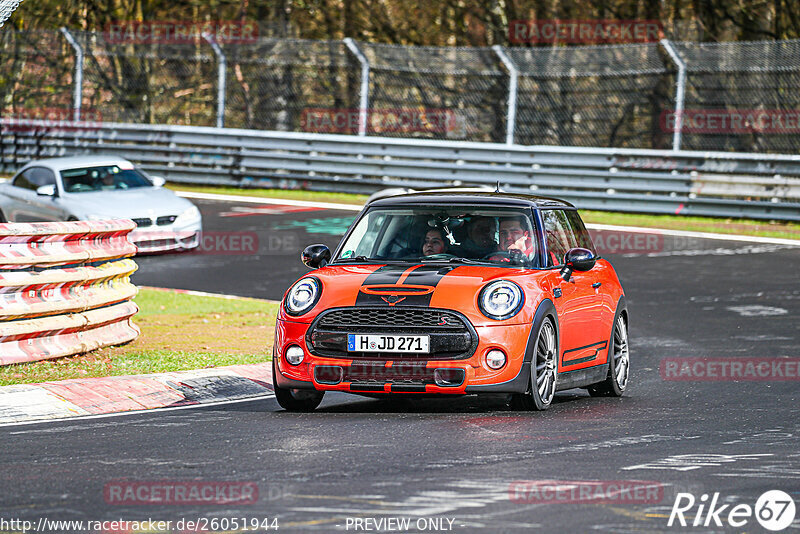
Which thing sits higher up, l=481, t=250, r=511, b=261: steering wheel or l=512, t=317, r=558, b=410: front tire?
l=481, t=250, r=511, b=261: steering wheel

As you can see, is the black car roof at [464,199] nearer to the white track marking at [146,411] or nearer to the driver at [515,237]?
the driver at [515,237]

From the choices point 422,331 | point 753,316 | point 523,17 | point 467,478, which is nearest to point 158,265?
point 753,316

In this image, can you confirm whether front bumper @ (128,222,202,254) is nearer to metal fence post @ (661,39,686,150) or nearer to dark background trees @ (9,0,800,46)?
metal fence post @ (661,39,686,150)

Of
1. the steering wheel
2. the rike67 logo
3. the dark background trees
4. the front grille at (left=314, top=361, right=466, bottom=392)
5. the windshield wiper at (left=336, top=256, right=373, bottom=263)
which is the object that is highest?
the dark background trees

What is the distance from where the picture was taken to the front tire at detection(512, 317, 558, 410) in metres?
9.15

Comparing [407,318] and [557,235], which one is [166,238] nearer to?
[557,235]

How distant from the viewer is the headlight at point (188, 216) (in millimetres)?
20531

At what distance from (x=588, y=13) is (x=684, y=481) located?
28973mm

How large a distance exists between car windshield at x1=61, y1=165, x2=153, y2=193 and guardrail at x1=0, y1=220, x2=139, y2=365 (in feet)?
28.2

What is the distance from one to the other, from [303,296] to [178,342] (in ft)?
13.9

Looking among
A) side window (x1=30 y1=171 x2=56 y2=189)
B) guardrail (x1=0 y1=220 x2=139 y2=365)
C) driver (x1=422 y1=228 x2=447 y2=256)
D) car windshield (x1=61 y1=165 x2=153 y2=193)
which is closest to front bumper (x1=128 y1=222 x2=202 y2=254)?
car windshield (x1=61 y1=165 x2=153 y2=193)

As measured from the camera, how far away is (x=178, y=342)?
1316 centimetres

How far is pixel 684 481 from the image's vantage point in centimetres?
681

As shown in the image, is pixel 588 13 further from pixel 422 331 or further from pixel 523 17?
pixel 422 331
